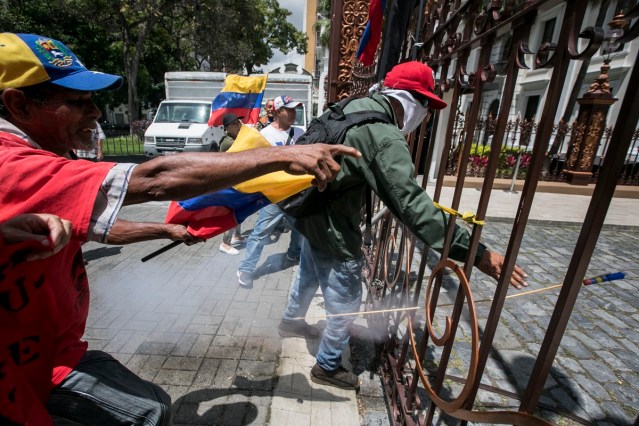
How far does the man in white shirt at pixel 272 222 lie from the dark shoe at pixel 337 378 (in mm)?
1498

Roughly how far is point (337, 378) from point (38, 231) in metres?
2.26

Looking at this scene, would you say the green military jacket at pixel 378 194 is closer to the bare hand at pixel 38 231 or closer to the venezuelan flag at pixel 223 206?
the venezuelan flag at pixel 223 206

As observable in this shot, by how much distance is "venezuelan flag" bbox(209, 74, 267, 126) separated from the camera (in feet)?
22.1

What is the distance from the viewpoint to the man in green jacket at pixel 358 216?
5.67 ft

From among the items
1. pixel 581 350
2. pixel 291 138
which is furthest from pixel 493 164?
→ pixel 291 138

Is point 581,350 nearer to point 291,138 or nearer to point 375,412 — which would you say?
point 375,412

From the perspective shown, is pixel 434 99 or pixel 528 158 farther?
pixel 528 158

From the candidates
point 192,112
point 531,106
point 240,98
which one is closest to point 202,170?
point 240,98

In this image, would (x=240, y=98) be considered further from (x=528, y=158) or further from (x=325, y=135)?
(x=528, y=158)

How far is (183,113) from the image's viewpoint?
512 inches

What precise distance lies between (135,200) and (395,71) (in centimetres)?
167

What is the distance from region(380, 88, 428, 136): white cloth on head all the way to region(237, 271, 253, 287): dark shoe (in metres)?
2.66

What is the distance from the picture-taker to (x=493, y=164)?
1.31 m

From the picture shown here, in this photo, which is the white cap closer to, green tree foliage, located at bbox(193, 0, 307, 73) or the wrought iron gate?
the wrought iron gate
